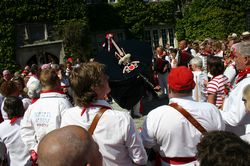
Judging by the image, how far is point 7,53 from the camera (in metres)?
18.5

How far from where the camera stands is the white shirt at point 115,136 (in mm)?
2830

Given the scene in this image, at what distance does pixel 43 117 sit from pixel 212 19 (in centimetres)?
2235

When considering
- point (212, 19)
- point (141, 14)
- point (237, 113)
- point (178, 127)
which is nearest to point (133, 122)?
point (178, 127)

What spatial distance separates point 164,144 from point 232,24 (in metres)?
23.0

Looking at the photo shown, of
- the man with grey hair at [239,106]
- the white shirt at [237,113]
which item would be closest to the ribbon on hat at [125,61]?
the man with grey hair at [239,106]

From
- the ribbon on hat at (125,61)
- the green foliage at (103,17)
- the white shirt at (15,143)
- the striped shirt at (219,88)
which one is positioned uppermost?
the green foliage at (103,17)

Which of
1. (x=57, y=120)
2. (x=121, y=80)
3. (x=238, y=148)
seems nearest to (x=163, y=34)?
(x=121, y=80)

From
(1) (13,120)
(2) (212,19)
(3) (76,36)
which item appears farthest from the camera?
(2) (212,19)

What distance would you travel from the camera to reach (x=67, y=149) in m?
1.66

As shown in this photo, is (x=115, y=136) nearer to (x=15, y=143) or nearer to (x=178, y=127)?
(x=178, y=127)

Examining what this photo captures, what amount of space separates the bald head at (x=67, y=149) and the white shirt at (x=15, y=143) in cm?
278

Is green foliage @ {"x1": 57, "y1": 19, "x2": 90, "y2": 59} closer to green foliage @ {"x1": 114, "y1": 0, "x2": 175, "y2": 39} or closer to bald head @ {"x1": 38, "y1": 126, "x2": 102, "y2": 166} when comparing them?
green foliage @ {"x1": 114, "y1": 0, "x2": 175, "y2": 39}

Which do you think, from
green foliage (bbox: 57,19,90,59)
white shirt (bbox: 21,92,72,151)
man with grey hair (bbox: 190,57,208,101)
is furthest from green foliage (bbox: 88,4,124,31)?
white shirt (bbox: 21,92,72,151)

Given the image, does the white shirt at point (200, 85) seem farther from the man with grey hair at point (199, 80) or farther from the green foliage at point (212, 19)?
the green foliage at point (212, 19)
